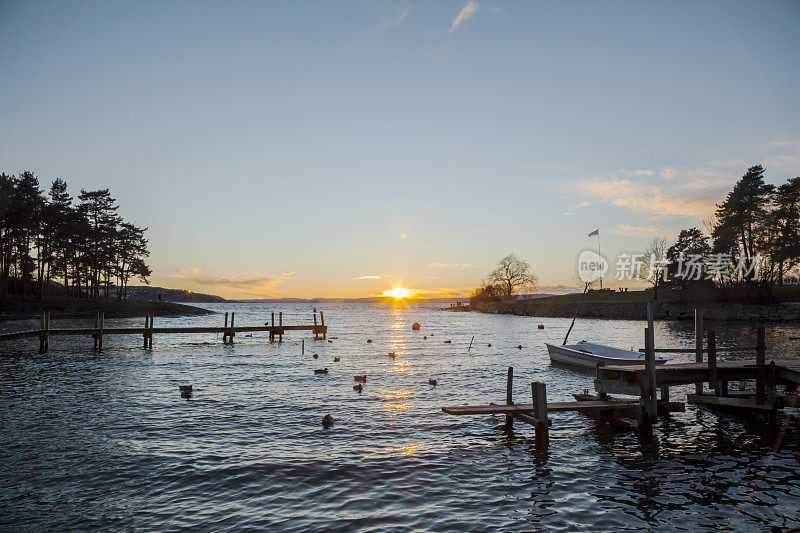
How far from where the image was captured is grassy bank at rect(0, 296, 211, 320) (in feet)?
199

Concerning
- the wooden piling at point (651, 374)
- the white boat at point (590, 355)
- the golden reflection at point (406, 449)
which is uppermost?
the wooden piling at point (651, 374)

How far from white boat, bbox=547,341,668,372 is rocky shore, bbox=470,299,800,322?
832 inches

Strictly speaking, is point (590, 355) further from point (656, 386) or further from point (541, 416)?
point (541, 416)

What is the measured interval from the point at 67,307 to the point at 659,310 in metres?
94.9

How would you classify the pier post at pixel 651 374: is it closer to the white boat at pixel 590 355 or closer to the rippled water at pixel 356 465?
the rippled water at pixel 356 465

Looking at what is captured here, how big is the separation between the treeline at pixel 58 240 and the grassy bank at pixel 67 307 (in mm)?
2011

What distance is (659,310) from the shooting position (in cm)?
8181

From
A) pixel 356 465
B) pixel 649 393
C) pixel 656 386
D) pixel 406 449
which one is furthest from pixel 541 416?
pixel 356 465

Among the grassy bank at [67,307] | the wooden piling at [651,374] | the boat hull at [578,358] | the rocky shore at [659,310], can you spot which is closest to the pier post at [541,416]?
the wooden piling at [651,374]

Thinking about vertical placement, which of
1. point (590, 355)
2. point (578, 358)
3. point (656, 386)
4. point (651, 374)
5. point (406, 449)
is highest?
point (651, 374)

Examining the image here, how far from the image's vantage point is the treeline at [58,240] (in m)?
63.4

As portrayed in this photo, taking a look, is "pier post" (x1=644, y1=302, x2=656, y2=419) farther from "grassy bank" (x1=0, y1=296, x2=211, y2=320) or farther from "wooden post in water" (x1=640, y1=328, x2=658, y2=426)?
"grassy bank" (x1=0, y1=296, x2=211, y2=320)

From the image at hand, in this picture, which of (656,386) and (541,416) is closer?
(541,416)

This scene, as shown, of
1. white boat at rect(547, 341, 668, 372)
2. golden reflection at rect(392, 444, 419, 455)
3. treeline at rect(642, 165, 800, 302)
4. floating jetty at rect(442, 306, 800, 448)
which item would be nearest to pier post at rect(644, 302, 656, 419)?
floating jetty at rect(442, 306, 800, 448)
